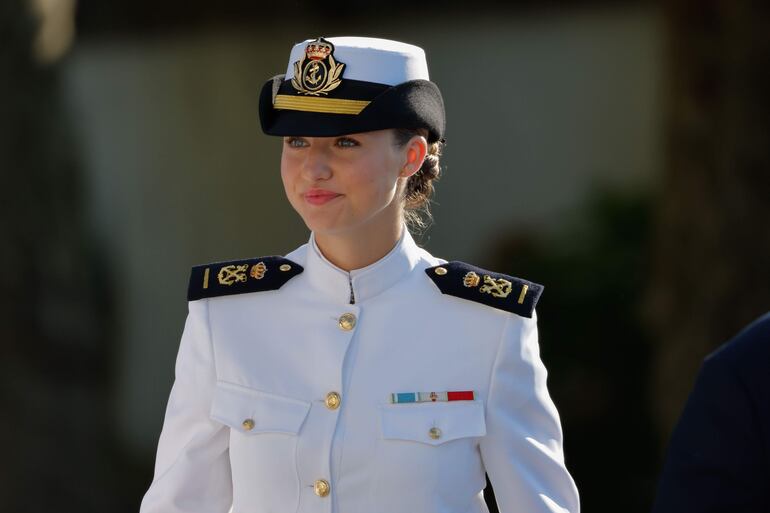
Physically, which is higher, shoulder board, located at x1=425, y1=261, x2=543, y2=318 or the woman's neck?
the woman's neck

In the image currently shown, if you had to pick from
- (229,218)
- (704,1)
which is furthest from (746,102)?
(229,218)

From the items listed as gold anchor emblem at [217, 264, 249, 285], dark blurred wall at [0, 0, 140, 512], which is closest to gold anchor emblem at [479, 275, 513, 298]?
gold anchor emblem at [217, 264, 249, 285]

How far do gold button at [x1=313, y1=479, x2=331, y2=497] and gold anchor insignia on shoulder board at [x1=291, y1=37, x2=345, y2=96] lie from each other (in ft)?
2.35

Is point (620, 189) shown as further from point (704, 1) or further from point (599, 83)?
point (704, 1)

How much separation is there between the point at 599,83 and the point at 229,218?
213 centimetres

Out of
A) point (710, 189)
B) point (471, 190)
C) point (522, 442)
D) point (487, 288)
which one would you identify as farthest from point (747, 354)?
point (471, 190)

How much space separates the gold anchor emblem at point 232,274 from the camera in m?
3.04

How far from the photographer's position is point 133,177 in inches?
331

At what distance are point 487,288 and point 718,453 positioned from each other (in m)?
0.85

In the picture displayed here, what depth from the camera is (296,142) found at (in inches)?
112

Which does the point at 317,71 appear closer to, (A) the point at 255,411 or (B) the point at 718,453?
(A) the point at 255,411

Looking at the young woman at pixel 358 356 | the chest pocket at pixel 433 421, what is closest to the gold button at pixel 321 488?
the young woman at pixel 358 356

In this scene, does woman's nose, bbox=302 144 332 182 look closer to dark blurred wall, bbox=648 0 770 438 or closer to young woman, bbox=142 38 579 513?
young woman, bbox=142 38 579 513

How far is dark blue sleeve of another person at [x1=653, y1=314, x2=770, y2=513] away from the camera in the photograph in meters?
2.20
